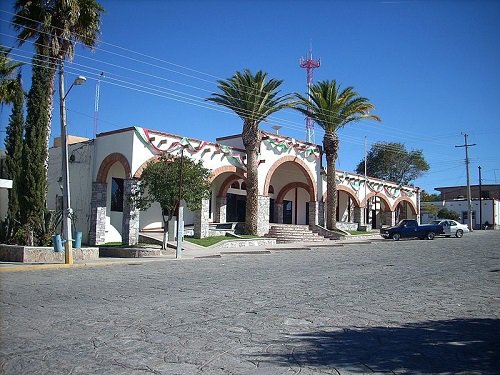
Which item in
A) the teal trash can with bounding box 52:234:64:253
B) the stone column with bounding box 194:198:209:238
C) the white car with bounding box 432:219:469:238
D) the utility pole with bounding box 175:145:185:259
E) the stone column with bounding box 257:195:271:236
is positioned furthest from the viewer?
the white car with bounding box 432:219:469:238

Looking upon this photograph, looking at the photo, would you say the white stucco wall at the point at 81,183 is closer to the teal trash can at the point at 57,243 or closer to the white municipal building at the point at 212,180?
the white municipal building at the point at 212,180

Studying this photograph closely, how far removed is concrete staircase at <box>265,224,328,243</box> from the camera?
33.2 m

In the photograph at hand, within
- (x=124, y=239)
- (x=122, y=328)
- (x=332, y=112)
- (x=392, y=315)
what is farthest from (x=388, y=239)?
(x=122, y=328)

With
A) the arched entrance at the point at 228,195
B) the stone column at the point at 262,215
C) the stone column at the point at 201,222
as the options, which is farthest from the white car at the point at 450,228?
the stone column at the point at 201,222

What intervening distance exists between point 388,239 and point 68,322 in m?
33.1

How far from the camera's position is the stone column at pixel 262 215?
3231 centimetres

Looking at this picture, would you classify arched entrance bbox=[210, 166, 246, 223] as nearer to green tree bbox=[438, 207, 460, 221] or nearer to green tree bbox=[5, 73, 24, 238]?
green tree bbox=[5, 73, 24, 238]

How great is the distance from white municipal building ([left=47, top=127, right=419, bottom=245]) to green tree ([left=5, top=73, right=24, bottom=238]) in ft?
19.1

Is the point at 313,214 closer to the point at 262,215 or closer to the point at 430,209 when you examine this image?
the point at 262,215

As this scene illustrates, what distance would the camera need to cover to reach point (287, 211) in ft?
139

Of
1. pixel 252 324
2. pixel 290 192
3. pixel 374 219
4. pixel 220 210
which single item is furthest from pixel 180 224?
pixel 374 219

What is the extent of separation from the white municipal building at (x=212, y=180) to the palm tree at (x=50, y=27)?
5.69 m

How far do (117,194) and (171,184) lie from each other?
7.00m

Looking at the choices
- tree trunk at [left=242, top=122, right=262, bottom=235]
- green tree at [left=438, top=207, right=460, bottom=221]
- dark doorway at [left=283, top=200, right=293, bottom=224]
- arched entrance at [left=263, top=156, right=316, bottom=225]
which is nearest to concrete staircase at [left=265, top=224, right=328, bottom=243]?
tree trunk at [left=242, top=122, right=262, bottom=235]
